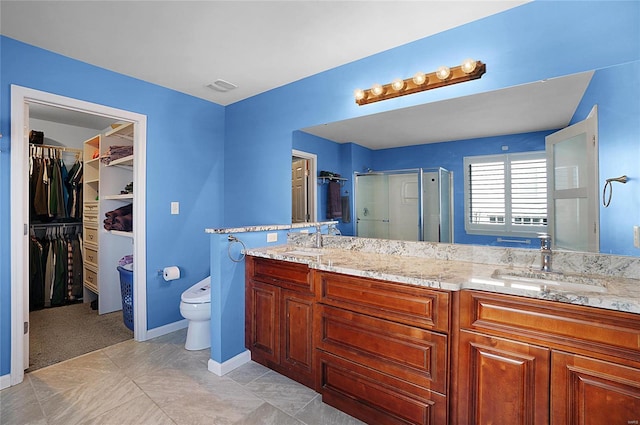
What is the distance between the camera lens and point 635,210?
1397 millimetres

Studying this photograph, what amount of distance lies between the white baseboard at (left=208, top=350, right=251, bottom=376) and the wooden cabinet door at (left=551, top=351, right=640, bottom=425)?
1916mm

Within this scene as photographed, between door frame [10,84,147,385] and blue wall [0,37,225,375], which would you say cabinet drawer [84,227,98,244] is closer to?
blue wall [0,37,225,375]

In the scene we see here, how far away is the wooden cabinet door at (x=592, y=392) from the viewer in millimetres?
1059

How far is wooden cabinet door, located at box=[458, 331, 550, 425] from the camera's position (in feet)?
3.95

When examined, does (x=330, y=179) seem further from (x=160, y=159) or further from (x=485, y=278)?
(x=160, y=159)

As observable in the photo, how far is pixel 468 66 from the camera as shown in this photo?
1.80 m

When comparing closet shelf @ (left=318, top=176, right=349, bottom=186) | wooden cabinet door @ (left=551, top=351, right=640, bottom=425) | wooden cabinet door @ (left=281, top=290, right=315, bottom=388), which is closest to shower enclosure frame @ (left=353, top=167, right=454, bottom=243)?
closet shelf @ (left=318, top=176, right=349, bottom=186)

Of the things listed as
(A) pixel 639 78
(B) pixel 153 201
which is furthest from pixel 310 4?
(B) pixel 153 201

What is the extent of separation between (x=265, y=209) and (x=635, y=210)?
8.59ft

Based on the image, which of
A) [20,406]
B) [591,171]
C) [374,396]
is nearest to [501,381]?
[374,396]

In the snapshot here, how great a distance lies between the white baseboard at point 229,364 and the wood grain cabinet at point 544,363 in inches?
61.3

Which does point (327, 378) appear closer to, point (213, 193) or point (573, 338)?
point (573, 338)

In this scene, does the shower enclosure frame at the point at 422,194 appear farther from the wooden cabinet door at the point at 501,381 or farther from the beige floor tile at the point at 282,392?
the beige floor tile at the point at 282,392

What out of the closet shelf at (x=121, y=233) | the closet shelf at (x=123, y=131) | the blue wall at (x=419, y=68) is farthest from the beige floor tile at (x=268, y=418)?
the closet shelf at (x=123, y=131)
